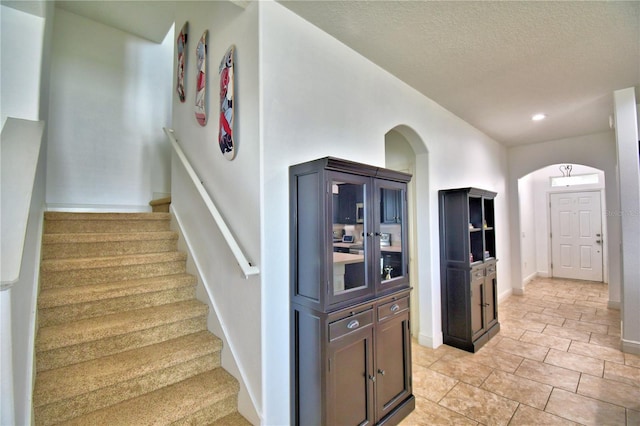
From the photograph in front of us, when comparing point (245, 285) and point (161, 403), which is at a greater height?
point (245, 285)

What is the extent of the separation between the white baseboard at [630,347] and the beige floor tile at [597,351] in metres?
0.07

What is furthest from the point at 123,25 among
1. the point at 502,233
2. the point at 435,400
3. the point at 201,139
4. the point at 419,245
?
the point at 502,233

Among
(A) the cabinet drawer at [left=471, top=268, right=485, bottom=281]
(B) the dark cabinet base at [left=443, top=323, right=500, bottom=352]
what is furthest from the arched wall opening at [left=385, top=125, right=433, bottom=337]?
(A) the cabinet drawer at [left=471, top=268, right=485, bottom=281]

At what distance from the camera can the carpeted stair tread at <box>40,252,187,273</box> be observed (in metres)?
2.26

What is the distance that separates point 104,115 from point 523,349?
5789 millimetres

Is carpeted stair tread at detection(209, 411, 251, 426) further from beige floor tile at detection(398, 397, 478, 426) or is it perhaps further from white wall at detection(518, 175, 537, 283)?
white wall at detection(518, 175, 537, 283)

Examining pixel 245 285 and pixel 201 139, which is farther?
pixel 201 139

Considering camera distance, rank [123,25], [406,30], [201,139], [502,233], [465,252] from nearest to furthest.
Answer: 1. [406,30]
2. [201,139]
3. [465,252]
4. [123,25]
5. [502,233]

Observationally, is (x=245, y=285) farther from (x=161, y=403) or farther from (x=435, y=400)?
(x=435, y=400)

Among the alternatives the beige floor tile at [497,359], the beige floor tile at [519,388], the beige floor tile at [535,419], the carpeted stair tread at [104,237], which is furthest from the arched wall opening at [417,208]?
the carpeted stair tread at [104,237]

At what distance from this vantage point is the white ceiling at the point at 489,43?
204cm

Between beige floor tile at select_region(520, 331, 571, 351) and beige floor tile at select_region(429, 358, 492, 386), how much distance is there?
3.56 ft

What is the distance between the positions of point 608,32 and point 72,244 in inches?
185

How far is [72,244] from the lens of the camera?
8.29ft
